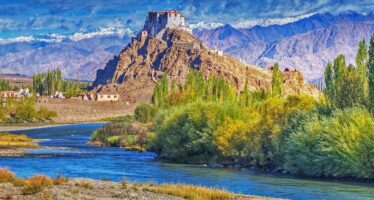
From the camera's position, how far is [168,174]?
62844 mm

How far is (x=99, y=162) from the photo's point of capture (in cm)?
7406

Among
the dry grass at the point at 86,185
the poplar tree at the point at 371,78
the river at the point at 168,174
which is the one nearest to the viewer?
the dry grass at the point at 86,185

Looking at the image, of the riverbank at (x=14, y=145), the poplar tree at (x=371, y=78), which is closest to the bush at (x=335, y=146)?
the poplar tree at (x=371, y=78)

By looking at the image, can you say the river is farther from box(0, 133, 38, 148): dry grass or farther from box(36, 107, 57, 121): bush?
box(36, 107, 57, 121): bush

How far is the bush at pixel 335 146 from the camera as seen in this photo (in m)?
56.9

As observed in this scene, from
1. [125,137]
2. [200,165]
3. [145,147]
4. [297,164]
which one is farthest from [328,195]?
[125,137]

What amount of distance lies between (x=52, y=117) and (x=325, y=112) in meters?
139

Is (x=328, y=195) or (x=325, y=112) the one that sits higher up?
(x=325, y=112)

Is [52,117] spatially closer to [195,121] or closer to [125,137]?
[125,137]

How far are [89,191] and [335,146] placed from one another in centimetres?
2448

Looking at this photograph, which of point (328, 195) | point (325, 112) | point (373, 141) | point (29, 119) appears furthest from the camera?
point (29, 119)

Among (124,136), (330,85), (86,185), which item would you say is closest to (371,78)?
(330,85)

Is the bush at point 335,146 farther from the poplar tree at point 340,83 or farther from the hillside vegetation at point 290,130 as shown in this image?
the poplar tree at point 340,83

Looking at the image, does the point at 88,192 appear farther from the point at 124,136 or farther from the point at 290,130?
the point at 124,136
